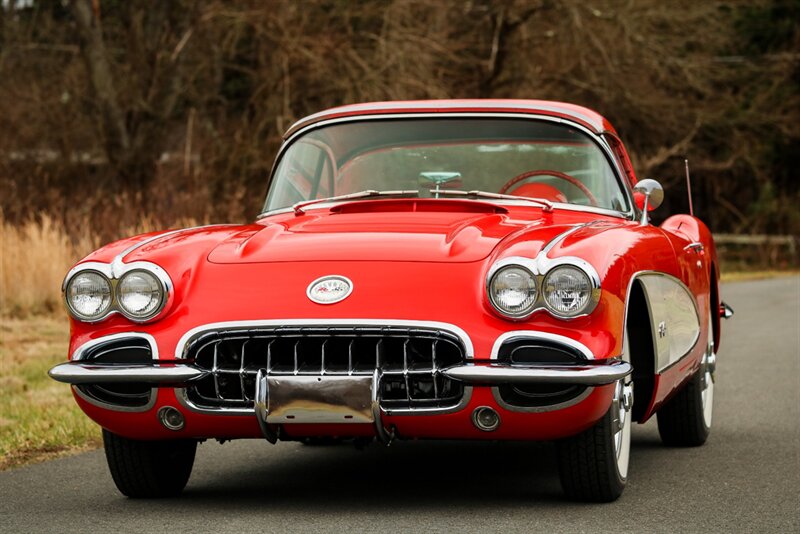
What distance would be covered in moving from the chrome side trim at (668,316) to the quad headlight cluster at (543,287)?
266 millimetres

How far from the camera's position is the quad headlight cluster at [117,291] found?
188 inches

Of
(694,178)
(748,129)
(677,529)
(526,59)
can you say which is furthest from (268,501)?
(694,178)

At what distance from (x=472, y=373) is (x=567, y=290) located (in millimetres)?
426

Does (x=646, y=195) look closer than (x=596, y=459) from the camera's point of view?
No

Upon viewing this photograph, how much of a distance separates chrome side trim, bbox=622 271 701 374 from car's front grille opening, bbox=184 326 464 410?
0.68m

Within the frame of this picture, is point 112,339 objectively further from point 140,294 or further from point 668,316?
point 668,316

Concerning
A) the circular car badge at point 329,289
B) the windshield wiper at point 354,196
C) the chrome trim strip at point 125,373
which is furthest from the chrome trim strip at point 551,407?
the windshield wiper at point 354,196

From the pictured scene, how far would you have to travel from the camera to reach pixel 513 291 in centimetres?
456

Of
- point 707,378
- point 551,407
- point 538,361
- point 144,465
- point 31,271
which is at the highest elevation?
point 538,361

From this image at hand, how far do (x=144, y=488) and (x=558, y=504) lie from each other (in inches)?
57.9

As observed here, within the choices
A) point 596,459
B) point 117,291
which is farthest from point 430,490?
point 117,291

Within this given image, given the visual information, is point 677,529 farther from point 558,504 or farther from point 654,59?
point 654,59

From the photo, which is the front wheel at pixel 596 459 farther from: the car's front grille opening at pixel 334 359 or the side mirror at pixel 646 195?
the side mirror at pixel 646 195

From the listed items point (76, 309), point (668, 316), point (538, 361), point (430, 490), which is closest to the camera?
point (538, 361)
